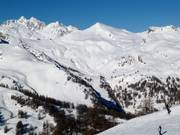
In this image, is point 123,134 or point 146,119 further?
point 146,119

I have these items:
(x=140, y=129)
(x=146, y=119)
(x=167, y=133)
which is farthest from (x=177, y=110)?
(x=167, y=133)

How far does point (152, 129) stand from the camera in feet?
219

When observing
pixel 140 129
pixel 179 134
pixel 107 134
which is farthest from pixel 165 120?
pixel 179 134

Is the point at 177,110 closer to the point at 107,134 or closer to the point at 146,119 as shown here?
the point at 146,119

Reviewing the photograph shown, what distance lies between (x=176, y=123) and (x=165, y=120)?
6.28 metres

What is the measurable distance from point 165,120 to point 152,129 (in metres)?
7.10

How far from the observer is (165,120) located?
240 ft

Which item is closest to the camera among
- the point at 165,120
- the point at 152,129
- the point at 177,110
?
the point at 152,129

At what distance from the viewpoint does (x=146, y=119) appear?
81.6 m

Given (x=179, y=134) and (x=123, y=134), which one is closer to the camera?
(x=179, y=134)

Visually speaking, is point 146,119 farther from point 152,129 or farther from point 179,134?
point 179,134

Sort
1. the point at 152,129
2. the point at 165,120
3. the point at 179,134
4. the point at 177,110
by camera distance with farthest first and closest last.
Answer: the point at 177,110 → the point at 165,120 → the point at 152,129 → the point at 179,134

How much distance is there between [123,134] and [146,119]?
13.3 meters

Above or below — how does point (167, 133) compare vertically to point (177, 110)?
below
